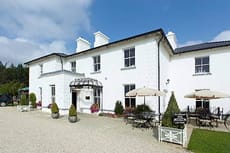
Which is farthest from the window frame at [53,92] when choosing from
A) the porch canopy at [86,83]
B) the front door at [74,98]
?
the porch canopy at [86,83]

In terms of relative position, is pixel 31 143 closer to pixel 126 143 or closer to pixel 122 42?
pixel 126 143

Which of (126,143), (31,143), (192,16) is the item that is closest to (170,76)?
(192,16)

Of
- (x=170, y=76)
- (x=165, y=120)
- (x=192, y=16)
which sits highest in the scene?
(x=192, y=16)

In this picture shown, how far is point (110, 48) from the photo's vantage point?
16.7 meters

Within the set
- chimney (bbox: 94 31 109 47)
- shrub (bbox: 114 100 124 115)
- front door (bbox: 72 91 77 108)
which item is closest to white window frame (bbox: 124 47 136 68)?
shrub (bbox: 114 100 124 115)

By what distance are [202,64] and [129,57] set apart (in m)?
7.17

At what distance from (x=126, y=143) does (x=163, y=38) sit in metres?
9.83

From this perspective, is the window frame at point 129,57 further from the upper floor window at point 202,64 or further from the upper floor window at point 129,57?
the upper floor window at point 202,64

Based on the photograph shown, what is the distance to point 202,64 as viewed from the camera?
52.0 ft

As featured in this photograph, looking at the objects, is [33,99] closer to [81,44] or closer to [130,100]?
[81,44]

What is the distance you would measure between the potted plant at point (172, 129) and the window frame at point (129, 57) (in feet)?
24.7

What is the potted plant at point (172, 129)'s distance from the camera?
7516 mm

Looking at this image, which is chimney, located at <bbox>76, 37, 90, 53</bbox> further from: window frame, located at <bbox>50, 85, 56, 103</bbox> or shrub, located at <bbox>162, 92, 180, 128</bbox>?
shrub, located at <bbox>162, 92, 180, 128</bbox>

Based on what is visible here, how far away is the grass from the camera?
691 cm
